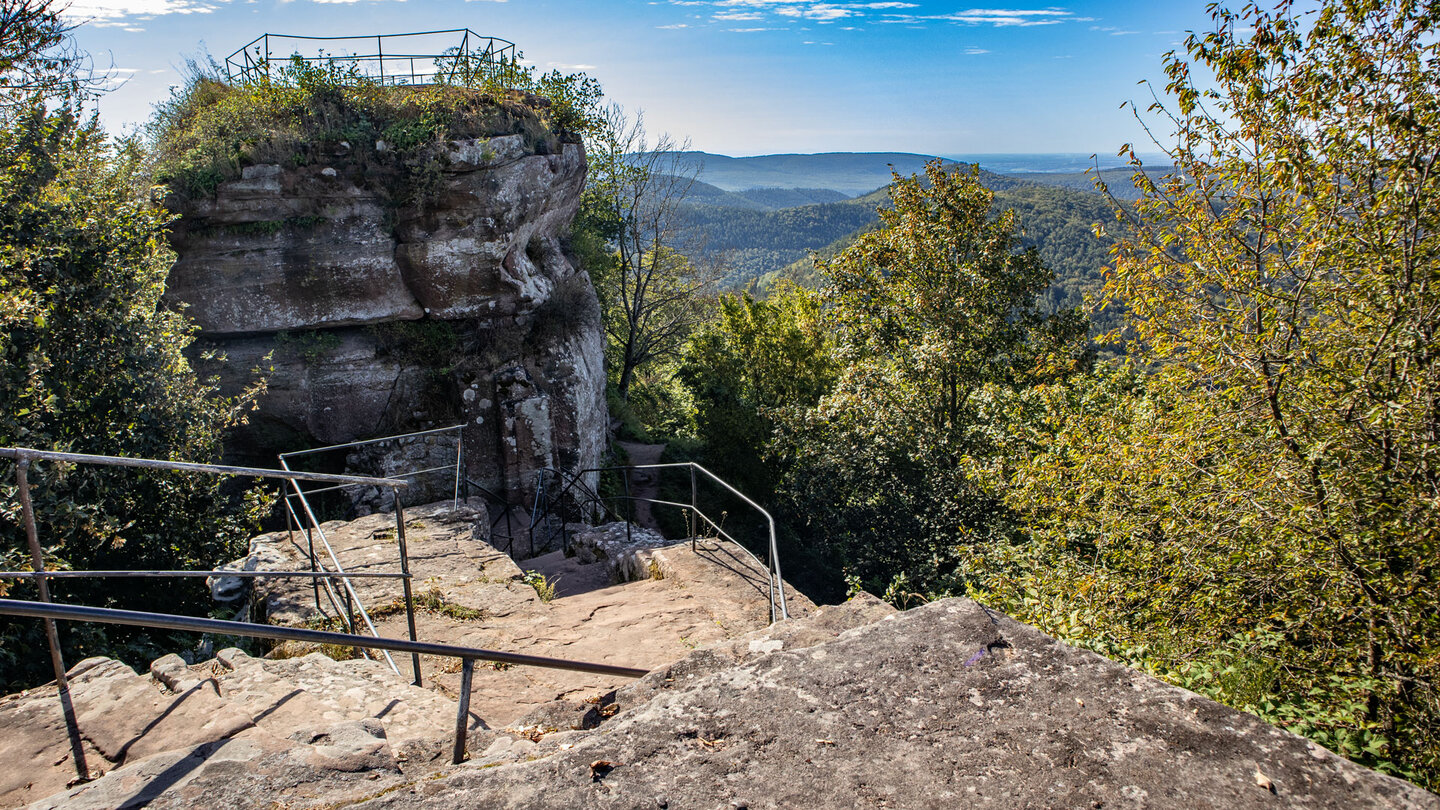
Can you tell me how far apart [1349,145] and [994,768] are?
5.34m

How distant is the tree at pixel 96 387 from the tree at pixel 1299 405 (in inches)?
319

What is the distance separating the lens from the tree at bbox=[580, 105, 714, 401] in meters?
23.9

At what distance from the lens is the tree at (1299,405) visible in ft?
13.9

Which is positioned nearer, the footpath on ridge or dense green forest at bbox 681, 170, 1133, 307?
the footpath on ridge

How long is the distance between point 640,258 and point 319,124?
542 inches

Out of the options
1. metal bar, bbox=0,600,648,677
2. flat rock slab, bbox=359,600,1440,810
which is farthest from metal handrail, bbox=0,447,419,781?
flat rock slab, bbox=359,600,1440,810

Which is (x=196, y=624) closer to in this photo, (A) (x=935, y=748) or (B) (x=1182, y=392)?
(A) (x=935, y=748)

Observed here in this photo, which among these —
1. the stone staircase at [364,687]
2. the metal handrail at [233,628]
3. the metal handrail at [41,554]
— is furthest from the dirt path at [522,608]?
the metal handrail at [41,554]

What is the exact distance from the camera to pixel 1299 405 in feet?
16.4

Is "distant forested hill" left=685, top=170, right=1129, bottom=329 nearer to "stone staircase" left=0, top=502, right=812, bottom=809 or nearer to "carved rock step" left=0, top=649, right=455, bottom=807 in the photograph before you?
"stone staircase" left=0, top=502, right=812, bottom=809

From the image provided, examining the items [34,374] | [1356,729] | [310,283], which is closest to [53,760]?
[34,374]

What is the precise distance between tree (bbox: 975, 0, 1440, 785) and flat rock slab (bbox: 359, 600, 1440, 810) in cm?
239

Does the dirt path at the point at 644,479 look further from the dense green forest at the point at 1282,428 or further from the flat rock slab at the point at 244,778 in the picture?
the flat rock slab at the point at 244,778

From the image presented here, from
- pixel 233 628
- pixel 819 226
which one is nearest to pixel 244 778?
pixel 233 628
